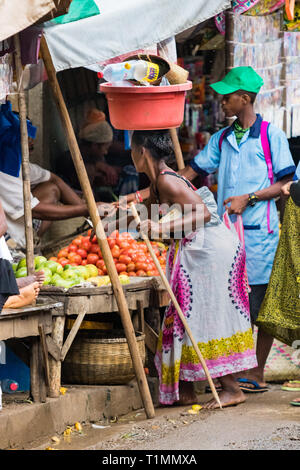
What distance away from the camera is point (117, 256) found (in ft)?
22.9

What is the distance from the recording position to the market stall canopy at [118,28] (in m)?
6.01

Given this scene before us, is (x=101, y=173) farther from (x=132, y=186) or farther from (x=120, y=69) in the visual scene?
(x=120, y=69)

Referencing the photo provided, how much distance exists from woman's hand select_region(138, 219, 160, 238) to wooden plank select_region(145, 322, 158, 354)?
4.26 ft

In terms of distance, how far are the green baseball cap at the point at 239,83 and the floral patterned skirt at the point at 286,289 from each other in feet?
3.27

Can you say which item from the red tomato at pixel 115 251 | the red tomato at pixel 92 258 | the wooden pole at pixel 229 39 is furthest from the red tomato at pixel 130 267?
the wooden pole at pixel 229 39

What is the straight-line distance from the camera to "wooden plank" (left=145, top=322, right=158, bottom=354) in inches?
270

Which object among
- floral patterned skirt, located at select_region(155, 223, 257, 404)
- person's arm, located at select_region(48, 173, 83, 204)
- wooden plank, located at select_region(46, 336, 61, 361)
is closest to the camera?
wooden plank, located at select_region(46, 336, 61, 361)

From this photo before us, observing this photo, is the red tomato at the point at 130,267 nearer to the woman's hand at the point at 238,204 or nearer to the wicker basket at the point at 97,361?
the wicker basket at the point at 97,361

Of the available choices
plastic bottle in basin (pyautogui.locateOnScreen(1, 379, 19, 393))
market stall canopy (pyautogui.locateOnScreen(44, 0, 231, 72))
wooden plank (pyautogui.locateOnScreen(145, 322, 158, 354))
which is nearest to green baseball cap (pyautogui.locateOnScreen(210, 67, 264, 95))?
market stall canopy (pyautogui.locateOnScreen(44, 0, 231, 72))

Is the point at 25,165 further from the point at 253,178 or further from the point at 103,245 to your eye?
the point at 253,178

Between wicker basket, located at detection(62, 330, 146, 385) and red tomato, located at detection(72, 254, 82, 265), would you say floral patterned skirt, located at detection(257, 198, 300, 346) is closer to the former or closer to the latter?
wicker basket, located at detection(62, 330, 146, 385)

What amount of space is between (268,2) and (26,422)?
173 inches

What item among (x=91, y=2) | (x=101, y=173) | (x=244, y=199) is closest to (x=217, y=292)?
(x=244, y=199)

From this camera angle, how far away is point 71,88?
9.95 metres
